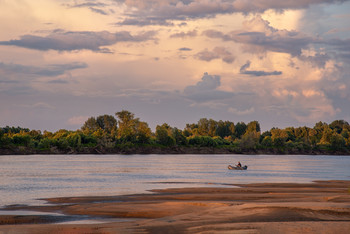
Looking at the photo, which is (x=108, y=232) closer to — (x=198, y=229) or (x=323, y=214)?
(x=198, y=229)

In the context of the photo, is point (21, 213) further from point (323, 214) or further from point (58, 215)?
point (323, 214)

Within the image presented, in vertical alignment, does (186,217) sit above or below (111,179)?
below

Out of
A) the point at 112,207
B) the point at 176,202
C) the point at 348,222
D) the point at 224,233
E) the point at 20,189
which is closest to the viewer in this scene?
the point at 224,233

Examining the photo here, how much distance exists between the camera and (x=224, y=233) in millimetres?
26969

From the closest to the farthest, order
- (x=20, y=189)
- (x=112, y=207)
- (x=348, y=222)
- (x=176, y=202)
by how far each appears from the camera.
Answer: (x=348, y=222), (x=112, y=207), (x=176, y=202), (x=20, y=189)

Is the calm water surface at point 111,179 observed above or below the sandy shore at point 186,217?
above

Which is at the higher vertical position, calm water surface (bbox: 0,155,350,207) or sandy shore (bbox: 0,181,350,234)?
calm water surface (bbox: 0,155,350,207)

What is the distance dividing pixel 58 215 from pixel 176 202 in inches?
437

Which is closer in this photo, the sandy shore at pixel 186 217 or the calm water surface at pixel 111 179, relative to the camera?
the sandy shore at pixel 186 217

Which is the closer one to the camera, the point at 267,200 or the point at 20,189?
the point at 267,200

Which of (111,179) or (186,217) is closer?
(186,217)

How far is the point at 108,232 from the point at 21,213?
11133mm

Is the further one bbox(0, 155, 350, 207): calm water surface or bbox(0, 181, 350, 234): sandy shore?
bbox(0, 155, 350, 207): calm water surface

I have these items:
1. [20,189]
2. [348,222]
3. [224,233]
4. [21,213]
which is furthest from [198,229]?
[20,189]
